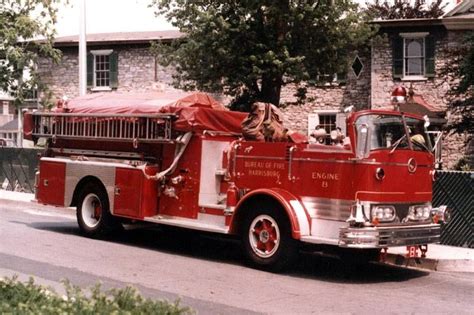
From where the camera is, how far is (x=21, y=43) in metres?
30.8

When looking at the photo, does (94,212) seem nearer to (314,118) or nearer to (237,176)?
(237,176)

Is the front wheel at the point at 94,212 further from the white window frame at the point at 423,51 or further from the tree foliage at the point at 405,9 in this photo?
the tree foliage at the point at 405,9

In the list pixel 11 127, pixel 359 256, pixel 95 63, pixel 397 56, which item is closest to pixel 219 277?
pixel 359 256

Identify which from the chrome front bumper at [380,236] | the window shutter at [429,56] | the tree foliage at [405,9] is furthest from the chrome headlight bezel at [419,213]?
the tree foliage at [405,9]

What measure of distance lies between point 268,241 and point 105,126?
13.3 ft

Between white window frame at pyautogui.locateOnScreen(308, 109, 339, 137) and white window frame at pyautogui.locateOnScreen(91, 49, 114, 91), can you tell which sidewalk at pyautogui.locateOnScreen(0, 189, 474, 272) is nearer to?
white window frame at pyautogui.locateOnScreen(308, 109, 339, 137)

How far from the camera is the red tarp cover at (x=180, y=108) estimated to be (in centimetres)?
1109

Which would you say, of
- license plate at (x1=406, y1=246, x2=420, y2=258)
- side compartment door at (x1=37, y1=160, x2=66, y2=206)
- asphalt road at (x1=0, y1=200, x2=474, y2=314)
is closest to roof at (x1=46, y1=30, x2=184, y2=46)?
side compartment door at (x1=37, y1=160, x2=66, y2=206)

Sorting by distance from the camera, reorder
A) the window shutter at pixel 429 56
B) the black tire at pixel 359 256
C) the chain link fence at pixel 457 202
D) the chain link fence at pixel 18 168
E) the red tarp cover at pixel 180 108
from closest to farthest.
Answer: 1. the black tire at pixel 359 256
2. the red tarp cover at pixel 180 108
3. the chain link fence at pixel 457 202
4. the chain link fence at pixel 18 168
5. the window shutter at pixel 429 56

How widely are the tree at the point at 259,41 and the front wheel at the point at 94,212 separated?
8735 mm

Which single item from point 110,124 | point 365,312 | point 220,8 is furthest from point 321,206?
point 220,8

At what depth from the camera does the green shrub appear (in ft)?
16.1

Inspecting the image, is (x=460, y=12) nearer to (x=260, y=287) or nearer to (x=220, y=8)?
(x=220, y=8)

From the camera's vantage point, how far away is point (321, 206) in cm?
940
